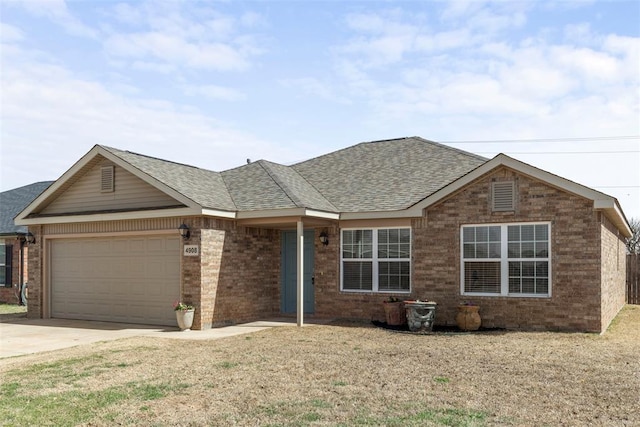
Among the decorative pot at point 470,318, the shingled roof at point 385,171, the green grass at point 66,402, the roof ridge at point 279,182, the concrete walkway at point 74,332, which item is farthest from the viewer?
the shingled roof at point 385,171

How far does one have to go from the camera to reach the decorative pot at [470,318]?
522 inches

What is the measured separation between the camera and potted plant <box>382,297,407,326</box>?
14.2 metres

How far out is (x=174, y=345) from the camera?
11.7 metres

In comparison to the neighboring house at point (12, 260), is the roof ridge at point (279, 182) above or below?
above

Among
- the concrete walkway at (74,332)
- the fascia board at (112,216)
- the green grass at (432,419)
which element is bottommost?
the concrete walkway at (74,332)

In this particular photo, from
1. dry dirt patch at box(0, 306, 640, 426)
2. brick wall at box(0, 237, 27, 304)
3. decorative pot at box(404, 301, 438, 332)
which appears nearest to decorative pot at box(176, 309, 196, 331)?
dry dirt patch at box(0, 306, 640, 426)

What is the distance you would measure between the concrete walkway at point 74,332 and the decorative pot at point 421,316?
3098mm

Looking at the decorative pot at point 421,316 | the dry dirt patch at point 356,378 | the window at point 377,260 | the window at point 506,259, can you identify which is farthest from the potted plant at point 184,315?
the window at point 506,259

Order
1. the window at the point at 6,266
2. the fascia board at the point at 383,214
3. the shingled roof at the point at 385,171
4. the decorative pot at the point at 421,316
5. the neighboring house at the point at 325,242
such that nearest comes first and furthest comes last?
the neighboring house at the point at 325,242, the decorative pot at the point at 421,316, the fascia board at the point at 383,214, the shingled roof at the point at 385,171, the window at the point at 6,266

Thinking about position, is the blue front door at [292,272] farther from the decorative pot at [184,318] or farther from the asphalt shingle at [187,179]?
the decorative pot at [184,318]

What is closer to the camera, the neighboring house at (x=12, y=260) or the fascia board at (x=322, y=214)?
the fascia board at (x=322, y=214)

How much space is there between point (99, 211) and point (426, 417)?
11953 mm

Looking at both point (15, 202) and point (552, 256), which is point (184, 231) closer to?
point (552, 256)

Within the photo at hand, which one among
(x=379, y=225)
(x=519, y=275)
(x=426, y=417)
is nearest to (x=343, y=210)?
(x=379, y=225)
